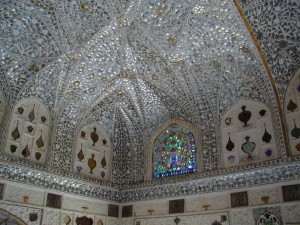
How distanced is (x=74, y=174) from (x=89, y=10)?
3979 mm

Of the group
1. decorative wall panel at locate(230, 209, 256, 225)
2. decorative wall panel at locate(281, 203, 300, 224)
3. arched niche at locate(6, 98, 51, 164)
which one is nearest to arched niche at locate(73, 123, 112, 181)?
arched niche at locate(6, 98, 51, 164)

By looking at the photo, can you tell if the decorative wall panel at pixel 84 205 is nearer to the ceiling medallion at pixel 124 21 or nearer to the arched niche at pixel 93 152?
the arched niche at pixel 93 152

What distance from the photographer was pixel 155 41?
27.1 ft

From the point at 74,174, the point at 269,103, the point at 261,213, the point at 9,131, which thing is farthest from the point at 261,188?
the point at 9,131

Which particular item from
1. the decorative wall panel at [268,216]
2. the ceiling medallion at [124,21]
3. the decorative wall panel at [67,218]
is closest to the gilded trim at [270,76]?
the decorative wall panel at [268,216]

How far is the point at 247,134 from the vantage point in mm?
8375

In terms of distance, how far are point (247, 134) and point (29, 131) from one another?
5.17 m

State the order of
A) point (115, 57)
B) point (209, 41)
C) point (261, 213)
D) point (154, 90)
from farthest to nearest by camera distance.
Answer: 1. point (154, 90)
2. point (115, 57)
3. point (209, 41)
4. point (261, 213)

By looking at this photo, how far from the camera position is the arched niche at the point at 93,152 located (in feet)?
30.9

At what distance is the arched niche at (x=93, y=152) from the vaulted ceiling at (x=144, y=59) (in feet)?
0.80

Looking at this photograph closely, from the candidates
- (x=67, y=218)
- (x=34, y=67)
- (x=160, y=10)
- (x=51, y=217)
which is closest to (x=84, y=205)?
(x=67, y=218)

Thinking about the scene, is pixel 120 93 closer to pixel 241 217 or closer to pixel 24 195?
pixel 24 195

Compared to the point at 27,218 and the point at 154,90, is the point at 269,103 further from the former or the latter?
the point at 27,218

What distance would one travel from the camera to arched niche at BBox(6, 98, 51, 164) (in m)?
8.12
